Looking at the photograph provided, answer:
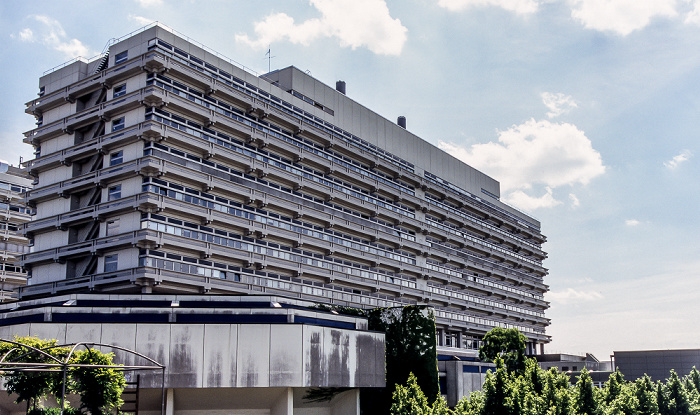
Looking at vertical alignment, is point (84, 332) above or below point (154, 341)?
above

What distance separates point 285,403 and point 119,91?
3706 cm

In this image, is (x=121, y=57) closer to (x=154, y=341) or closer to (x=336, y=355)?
(x=154, y=341)

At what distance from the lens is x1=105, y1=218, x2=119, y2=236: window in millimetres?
67312

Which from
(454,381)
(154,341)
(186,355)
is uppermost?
(154,341)

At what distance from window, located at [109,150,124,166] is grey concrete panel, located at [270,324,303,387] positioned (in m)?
27.1

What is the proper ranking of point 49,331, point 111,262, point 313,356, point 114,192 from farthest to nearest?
1. point 114,192
2. point 111,262
3. point 313,356
4. point 49,331

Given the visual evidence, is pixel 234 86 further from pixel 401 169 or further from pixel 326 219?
pixel 401 169

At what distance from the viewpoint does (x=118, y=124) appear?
70.5 m

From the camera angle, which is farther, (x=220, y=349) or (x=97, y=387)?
(x=220, y=349)

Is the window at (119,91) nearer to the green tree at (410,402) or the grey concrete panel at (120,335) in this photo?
the grey concrete panel at (120,335)

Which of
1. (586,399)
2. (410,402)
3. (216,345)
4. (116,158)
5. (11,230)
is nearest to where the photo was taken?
(216,345)

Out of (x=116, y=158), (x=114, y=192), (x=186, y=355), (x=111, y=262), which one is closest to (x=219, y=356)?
(x=186, y=355)

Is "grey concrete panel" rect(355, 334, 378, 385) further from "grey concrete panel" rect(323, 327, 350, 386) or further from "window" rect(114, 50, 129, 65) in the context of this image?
"window" rect(114, 50, 129, 65)

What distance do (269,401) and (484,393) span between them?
17.3 meters
